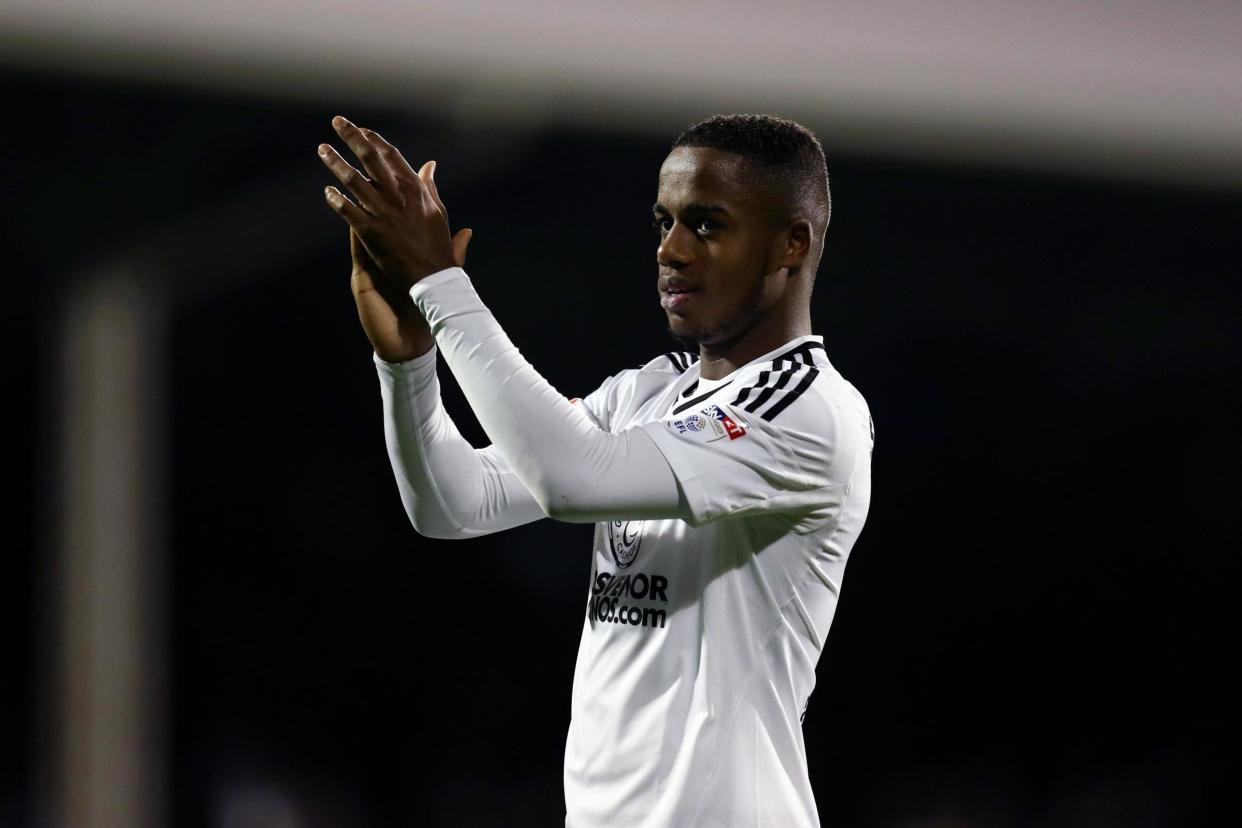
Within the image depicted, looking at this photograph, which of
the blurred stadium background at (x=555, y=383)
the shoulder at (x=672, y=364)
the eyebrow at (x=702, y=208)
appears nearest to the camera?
the eyebrow at (x=702, y=208)

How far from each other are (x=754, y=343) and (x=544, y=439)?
0.41 m

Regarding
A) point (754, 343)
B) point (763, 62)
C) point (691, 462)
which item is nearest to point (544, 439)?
point (691, 462)

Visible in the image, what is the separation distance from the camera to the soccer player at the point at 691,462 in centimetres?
150

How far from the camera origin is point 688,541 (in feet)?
5.47

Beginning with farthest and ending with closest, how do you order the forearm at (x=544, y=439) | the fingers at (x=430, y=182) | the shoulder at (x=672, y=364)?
the shoulder at (x=672, y=364), the fingers at (x=430, y=182), the forearm at (x=544, y=439)

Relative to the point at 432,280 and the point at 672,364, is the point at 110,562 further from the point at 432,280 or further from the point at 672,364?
the point at 432,280

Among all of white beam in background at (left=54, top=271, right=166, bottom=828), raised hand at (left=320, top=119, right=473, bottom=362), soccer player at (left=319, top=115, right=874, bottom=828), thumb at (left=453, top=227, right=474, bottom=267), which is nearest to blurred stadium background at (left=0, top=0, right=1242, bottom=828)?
white beam in background at (left=54, top=271, right=166, bottom=828)

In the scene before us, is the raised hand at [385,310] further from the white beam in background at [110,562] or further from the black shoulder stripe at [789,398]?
the white beam in background at [110,562]

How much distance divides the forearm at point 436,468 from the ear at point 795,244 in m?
0.46

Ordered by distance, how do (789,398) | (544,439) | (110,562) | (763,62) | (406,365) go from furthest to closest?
(763,62), (110,562), (406,365), (789,398), (544,439)

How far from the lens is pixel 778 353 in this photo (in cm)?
173

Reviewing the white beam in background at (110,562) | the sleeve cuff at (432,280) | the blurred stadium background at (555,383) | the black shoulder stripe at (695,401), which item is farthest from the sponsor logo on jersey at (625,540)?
the white beam in background at (110,562)

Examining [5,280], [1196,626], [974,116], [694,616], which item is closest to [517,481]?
[694,616]

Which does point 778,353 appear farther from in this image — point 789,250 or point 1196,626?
point 1196,626
